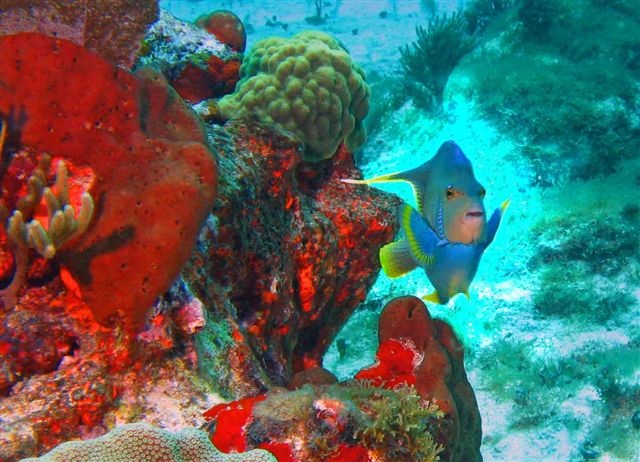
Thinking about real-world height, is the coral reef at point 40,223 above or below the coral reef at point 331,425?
above

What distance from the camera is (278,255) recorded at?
10.4ft

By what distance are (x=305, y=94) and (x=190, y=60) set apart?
1.64 metres

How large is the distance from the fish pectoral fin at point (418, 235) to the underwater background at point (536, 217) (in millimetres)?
1056

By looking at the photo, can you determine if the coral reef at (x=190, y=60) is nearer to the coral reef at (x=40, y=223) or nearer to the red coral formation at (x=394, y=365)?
the coral reef at (x=40, y=223)

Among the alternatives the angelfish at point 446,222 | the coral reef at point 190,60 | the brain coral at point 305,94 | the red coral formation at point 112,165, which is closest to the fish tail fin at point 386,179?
the angelfish at point 446,222

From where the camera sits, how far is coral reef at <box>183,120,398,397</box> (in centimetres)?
254

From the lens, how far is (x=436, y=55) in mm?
9719

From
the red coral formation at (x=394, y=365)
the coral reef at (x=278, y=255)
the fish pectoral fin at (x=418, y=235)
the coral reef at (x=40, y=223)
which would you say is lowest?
the red coral formation at (x=394, y=365)

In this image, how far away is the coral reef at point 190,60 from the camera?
15.4 feet

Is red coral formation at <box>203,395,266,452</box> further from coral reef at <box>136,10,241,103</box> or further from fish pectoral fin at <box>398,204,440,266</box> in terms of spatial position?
coral reef at <box>136,10,241,103</box>

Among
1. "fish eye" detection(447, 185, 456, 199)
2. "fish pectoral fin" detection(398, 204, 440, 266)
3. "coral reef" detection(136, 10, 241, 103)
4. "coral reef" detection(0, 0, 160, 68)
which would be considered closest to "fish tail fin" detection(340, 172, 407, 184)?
"fish pectoral fin" detection(398, 204, 440, 266)

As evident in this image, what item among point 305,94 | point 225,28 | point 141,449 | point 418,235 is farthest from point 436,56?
point 141,449

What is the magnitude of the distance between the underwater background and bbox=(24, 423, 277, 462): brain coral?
1.61 ft

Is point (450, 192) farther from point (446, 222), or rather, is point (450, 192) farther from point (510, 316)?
point (510, 316)
